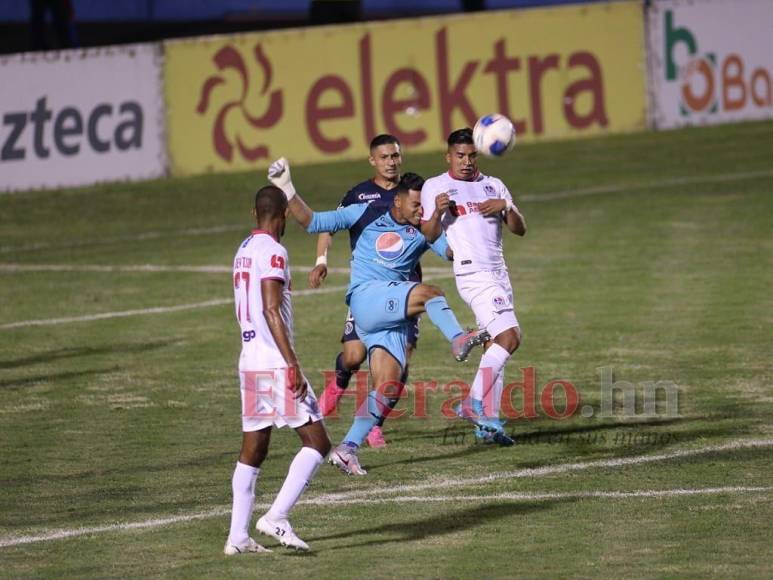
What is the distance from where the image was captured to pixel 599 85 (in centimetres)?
3228

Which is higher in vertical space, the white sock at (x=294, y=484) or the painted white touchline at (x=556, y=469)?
the white sock at (x=294, y=484)

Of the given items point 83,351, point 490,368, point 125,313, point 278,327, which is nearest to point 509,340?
point 490,368

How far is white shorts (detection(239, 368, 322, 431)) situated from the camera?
931cm

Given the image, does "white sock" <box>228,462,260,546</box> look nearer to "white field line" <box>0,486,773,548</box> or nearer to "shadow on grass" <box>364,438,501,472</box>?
"white field line" <box>0,486,773,548</box>

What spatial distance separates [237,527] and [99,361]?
7.28 m

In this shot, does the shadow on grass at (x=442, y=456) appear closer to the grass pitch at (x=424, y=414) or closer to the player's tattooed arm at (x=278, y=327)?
the grass pitch at (x=424, y=414)

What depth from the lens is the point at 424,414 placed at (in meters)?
13.7

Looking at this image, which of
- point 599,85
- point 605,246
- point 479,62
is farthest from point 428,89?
point 605,246

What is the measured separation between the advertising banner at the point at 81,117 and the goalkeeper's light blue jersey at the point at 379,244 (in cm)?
1630

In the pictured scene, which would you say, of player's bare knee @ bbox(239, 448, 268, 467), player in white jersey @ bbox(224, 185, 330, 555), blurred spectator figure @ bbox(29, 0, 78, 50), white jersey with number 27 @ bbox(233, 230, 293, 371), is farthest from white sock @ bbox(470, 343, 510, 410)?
blurred spectator figure @ bbox(29, 0, 78, 50)

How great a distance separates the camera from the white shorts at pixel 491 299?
12.3m

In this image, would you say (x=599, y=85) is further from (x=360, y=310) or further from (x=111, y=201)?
(x=360, y=310)

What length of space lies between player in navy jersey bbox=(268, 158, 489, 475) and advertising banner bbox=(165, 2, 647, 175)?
17346mm

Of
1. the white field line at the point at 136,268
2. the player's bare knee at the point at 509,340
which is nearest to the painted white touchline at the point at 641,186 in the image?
the white field line at the point at 136,268
